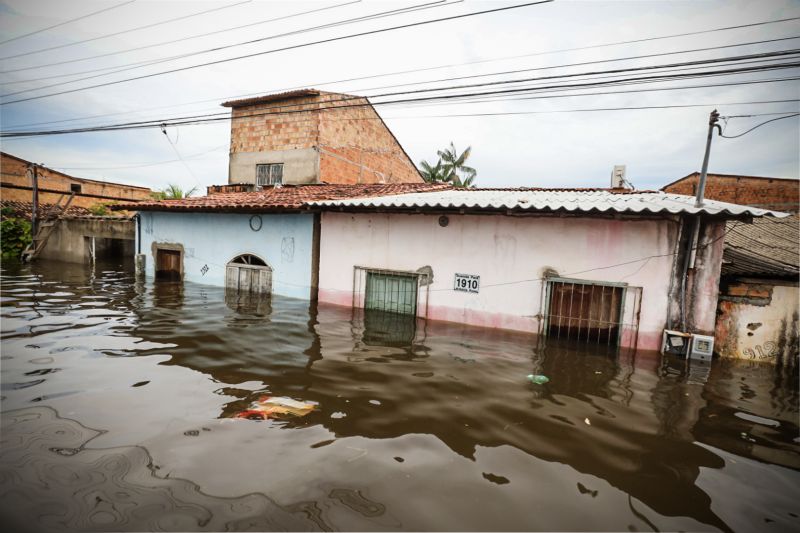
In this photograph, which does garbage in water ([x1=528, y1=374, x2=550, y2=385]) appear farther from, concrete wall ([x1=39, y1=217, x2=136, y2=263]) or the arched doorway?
concrete wall ([x1=39, y1=217, x2=136, y2=263])

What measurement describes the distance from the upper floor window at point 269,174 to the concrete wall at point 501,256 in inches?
338

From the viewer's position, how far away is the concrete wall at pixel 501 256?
7.26 meters

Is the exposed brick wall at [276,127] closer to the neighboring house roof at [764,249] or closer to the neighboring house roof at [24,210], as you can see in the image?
the neighboring house roof at [24,210]

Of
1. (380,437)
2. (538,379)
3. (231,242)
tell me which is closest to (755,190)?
(538,379)

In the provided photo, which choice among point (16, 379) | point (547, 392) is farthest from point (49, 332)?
point (547, 392)

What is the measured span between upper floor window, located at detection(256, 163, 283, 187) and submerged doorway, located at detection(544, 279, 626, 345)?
14236mm

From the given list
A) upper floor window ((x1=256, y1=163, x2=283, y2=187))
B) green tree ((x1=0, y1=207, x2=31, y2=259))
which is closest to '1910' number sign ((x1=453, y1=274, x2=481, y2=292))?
upper floor window ((x1=256, y1=163, x2=283, y2=187))

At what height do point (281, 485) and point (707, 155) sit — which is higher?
point (707, 155)

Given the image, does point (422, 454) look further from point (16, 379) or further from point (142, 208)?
point (142, 208)

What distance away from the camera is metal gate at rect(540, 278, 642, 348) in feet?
24.3

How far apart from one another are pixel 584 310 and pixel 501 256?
2150 mm

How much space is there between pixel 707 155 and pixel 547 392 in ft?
20.3

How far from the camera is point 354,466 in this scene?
10.5 ft

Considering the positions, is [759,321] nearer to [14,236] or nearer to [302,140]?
[302,140]
